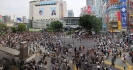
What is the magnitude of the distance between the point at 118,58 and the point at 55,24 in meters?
65.0

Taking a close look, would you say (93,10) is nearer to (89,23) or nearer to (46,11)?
(46,11)

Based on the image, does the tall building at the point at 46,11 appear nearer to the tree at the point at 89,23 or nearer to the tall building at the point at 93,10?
the tall building at the point at 93,10

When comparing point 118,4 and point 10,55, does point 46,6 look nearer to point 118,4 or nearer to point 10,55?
point 118,4

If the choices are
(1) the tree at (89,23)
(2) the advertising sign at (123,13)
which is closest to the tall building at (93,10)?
(1) the tree at (89,23)

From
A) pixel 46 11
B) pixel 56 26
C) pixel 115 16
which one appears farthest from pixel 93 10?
pixel 115 16

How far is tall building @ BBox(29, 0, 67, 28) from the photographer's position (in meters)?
134

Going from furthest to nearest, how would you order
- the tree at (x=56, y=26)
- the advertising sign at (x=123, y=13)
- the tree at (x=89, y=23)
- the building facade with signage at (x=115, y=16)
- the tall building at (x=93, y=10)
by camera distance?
the tall building at (x=93, y=10) → the tree at (x=56, y=26) → the building facade with signage at (x=115, y=16) → the tree at (x=89, y=23) → the advertising sign at (x=123, y=13)

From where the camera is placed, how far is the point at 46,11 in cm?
14325

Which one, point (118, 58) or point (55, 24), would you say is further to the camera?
point (55, 24)

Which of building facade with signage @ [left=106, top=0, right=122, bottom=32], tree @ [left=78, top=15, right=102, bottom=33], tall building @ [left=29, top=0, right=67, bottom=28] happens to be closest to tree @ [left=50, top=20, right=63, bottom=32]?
tree @ [left=78, top=15, right=102, bottom=33]

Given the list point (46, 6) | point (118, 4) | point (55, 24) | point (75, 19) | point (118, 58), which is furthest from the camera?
point (46, 6)

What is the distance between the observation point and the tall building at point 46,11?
134250mm

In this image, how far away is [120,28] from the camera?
198 ft

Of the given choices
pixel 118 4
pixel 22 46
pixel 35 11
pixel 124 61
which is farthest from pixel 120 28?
pixel 35 11
